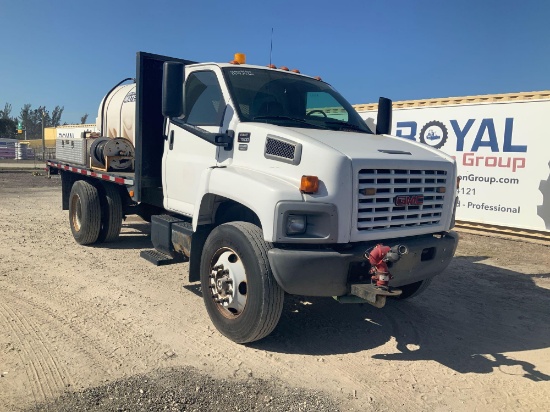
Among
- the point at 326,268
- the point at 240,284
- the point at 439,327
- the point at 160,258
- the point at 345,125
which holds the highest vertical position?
the point at 345,125

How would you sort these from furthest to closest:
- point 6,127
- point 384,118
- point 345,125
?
1. point 6,127
2. point 384,118
3. point 345,125

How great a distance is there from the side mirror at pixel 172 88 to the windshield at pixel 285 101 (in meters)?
0.51

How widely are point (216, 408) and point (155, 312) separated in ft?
6.54

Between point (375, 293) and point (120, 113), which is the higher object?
point (120, 113)

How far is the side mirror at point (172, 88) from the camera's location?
458 cm

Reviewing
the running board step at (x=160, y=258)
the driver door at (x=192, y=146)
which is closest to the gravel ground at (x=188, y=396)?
the running board step at (x=160, y=258)

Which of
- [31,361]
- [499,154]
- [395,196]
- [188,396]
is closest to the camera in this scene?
[188,396]

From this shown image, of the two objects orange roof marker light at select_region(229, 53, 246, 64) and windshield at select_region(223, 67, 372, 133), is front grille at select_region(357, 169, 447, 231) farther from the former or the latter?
orange roof marker light at select_region(229, 53, 246, 64)

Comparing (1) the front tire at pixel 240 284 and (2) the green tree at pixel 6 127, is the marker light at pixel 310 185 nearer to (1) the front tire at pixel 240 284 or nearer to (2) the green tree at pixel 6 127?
(1) the front tire at pixel 240 284

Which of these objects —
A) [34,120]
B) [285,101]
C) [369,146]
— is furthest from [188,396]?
[34,120]

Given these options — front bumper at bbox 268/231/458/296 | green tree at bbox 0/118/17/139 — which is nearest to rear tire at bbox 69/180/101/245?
front bumper at bbox 268/231/458/296

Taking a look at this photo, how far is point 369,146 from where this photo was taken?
4262 mm

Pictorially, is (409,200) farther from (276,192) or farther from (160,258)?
(160,258)

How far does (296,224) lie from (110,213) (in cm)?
493
